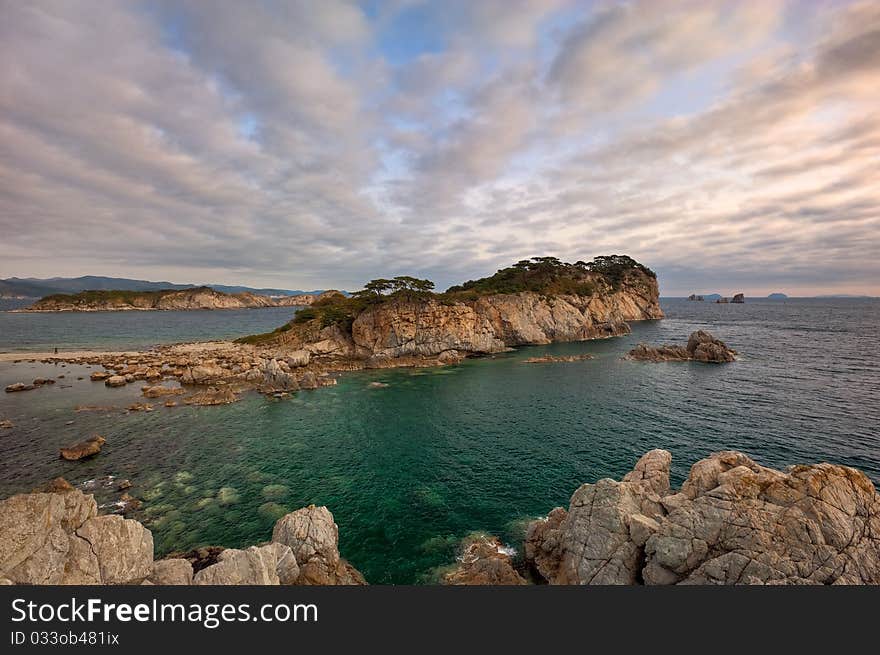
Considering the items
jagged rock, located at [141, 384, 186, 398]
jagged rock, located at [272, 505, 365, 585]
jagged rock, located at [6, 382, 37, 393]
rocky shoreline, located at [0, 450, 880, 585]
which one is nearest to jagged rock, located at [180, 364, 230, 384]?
jagged rock, located at [141, 384, 186, 398]

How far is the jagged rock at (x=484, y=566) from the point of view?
62.0 ft

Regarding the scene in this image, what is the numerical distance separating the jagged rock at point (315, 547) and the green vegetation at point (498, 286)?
66.2 m

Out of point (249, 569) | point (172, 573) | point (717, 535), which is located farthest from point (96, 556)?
point (717, 535)

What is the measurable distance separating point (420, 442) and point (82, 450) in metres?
31.1

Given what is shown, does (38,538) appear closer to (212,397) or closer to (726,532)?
(726,532)

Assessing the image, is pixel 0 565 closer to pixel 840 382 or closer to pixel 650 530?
pixel 650 530

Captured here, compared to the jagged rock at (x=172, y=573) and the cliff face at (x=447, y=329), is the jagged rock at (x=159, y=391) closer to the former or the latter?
the cliff face at (x=447, y=329)

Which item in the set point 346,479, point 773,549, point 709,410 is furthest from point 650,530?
point 709,410

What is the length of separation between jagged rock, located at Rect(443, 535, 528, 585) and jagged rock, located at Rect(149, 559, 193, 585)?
11959mm

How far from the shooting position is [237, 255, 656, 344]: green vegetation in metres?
88.8

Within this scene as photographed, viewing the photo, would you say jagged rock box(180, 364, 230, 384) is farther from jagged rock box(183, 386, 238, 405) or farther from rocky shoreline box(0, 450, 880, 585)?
rocky shoreline box(0, 450, 880, 585)

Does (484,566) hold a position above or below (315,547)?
below

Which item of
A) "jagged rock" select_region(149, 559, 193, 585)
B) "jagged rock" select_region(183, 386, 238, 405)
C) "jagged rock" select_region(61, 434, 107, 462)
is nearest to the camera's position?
"jagged rock" select_region(149, 559, 193, 585)

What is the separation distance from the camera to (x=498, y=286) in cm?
11175
